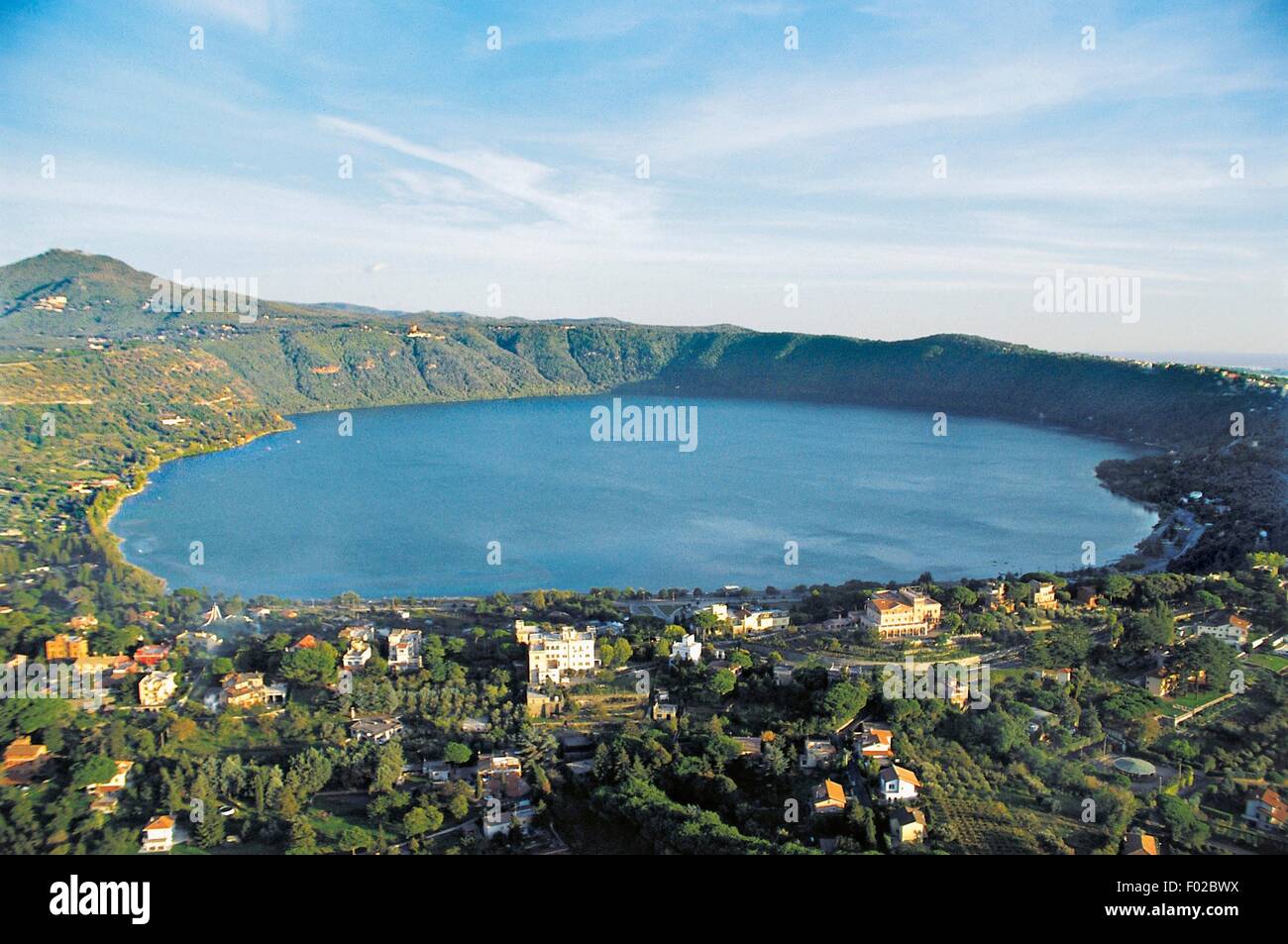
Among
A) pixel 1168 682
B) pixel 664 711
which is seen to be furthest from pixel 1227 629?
pixel 664 711

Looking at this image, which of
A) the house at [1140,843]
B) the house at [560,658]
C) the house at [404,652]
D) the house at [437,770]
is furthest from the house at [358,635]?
the house at [1140,843]

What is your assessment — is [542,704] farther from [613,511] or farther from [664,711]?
[613,511]

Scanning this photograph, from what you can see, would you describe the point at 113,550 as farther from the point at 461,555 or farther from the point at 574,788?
the point at 574,788

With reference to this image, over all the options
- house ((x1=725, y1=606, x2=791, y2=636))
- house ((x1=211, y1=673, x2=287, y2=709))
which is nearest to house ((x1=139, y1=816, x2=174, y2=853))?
house ((x1=211, y1=673, x2=287, y2=709))

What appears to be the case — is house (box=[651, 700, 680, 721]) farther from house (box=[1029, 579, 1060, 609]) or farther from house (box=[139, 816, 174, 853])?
house (box=[1029, 579, 1060, 609])

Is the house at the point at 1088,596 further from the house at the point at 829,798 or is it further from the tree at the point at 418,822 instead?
the tree at the point at 418,822

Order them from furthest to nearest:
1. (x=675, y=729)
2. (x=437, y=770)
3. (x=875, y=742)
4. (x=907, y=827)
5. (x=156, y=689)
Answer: (x=156, y=689), (x=675, y=729), (x=437, y=770), (x=875, y=742), (x=907, y=827)
